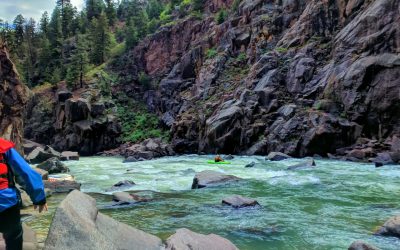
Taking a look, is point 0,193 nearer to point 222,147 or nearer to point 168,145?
point 222,147

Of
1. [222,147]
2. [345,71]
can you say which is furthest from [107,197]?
[345,71]

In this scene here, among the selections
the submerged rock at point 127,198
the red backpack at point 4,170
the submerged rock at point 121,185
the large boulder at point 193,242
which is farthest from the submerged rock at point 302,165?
the red backpack at point 4,170

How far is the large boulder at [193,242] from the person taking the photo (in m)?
6.60

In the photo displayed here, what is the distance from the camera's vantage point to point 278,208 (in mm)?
12664

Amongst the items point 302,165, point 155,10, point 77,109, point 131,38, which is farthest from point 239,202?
point 155,10

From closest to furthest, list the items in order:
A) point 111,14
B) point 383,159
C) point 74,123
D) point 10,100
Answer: point 10,100 → point 383,159 → point 74,123 → point 111,14

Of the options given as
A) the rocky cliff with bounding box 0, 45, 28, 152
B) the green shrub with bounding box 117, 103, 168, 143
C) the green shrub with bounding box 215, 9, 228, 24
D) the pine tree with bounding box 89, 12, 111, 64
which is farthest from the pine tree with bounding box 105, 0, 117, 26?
the rocky cliff with bounding box 0, 45, 28, 152

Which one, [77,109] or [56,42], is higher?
[56,42]

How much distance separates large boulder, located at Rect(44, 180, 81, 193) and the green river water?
1.78 ft

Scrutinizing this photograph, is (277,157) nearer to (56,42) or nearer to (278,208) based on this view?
(278,208)

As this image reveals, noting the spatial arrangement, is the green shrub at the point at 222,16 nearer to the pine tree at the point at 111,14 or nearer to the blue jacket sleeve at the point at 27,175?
the pine tree at the point at 111,14

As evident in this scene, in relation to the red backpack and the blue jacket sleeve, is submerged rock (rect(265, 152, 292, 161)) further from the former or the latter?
the red backpack

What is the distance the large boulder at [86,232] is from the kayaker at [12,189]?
649 millimetres

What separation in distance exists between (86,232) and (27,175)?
1.41 metres
